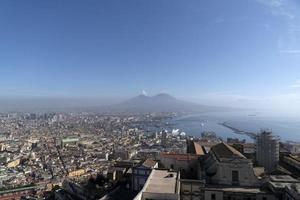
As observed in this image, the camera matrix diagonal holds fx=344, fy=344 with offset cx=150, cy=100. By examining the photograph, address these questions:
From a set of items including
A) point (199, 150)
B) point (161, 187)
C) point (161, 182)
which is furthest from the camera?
point (199, 150)

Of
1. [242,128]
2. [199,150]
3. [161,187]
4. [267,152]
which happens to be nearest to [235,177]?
[161,187]

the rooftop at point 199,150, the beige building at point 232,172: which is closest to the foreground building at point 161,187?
the beige building at point 232,172

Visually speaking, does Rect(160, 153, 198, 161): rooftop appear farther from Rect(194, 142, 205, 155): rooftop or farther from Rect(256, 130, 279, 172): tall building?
Rect(256, 130, 279, 172): tall building

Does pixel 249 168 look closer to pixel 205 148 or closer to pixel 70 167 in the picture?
pixel 205 148

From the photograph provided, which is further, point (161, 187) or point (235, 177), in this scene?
point (235, 177)

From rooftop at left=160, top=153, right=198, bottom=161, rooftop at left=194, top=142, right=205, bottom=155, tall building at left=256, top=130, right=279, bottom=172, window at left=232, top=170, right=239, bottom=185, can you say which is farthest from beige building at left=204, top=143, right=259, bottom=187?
rooftop at left=194, top=142, right=205, bottom=155

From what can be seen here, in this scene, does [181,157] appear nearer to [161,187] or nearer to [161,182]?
[161,182]

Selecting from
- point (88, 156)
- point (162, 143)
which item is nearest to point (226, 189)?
point (88, 156)
